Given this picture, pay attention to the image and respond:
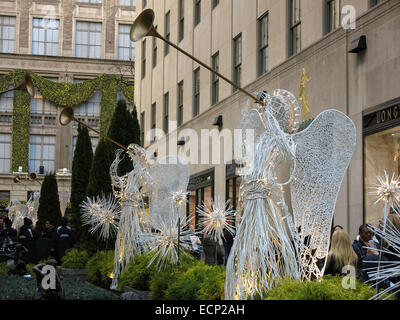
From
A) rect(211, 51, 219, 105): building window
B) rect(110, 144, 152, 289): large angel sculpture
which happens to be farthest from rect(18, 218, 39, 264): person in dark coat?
rect(211, 51, 219, 105): building window

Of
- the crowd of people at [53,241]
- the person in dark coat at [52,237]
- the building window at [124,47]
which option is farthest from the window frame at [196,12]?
the building window at [124,47]

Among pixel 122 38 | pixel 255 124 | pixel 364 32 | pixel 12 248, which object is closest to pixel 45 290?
pixel 255 124

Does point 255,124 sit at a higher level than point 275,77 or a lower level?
lower

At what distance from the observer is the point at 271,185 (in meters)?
9.16

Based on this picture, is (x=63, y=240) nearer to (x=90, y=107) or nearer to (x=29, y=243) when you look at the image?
(x=29, y=243)

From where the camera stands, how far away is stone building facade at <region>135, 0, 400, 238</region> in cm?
1586

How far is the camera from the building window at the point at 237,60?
26.1 meters

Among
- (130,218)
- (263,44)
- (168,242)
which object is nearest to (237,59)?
(263,44)

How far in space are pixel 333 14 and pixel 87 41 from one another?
159ft

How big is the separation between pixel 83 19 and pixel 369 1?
168 feet

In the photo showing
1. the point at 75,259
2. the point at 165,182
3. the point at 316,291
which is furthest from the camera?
the point at 75,259

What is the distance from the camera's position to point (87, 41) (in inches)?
2539
